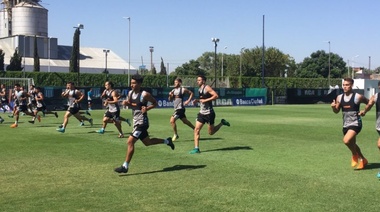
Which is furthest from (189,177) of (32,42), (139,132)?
(32,42)

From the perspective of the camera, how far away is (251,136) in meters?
16.4

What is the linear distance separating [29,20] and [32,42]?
5.93m

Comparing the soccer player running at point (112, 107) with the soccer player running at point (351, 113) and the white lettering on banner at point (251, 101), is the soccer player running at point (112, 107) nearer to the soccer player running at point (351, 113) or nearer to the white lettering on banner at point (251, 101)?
the soccer player running at point (351, 113)

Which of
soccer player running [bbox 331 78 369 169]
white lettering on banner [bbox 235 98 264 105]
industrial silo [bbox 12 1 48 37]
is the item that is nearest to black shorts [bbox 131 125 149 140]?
soccer player running [bbox 331 78 369 169]

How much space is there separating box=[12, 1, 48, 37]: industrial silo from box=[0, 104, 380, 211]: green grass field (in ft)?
299

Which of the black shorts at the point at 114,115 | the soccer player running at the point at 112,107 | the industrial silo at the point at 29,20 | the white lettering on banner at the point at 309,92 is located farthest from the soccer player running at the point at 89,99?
the industrial silo at the point at 29,20

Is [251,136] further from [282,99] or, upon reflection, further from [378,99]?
[282,99]

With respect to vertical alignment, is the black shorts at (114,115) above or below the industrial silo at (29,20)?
below

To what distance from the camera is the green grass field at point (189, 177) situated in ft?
22.4

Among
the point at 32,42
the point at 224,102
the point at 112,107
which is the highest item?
the point at 32,42

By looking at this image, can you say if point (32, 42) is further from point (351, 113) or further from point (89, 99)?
point (351, 113)

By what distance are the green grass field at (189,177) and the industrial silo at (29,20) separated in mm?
91216

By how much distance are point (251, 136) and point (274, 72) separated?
85.3 m

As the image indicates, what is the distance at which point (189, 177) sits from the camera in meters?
8.79
